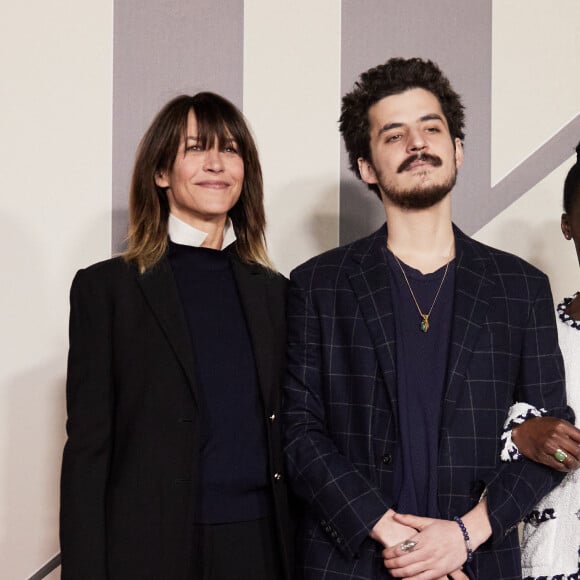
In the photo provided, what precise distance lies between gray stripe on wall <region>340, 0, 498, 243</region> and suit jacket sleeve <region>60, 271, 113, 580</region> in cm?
100

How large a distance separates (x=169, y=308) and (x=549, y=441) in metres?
0.85

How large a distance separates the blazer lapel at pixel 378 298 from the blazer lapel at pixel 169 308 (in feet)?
1.28

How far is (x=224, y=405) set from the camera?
2.06 meters

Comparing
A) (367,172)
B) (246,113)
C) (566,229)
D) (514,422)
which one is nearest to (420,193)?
(367,172)

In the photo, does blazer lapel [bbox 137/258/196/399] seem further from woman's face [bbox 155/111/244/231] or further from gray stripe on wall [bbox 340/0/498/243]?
gray stripe on wall [bbox 340/0/498/243]

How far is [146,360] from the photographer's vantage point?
205cm

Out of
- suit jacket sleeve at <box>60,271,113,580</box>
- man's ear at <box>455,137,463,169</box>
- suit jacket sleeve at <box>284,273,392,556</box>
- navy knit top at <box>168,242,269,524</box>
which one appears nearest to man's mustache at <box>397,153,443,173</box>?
man's ear at <box>455,137,463,169</box>

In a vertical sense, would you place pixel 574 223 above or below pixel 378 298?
above

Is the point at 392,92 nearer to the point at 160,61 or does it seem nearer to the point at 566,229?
the point at 566,229

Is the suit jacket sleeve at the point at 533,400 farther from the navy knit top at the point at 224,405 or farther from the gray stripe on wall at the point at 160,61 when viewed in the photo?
the gray stripe on wall at the point at 160,61

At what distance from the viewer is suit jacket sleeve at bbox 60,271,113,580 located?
194 centimetres

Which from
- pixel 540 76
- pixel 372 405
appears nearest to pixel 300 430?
pixel 372 405

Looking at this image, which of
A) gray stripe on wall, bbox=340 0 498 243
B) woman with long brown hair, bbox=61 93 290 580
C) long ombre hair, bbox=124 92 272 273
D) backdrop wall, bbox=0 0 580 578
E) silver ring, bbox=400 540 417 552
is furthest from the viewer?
gray stripe on wall, bbox=340 0 498 243

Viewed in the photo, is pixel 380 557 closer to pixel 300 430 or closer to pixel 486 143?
pixel 300 430
